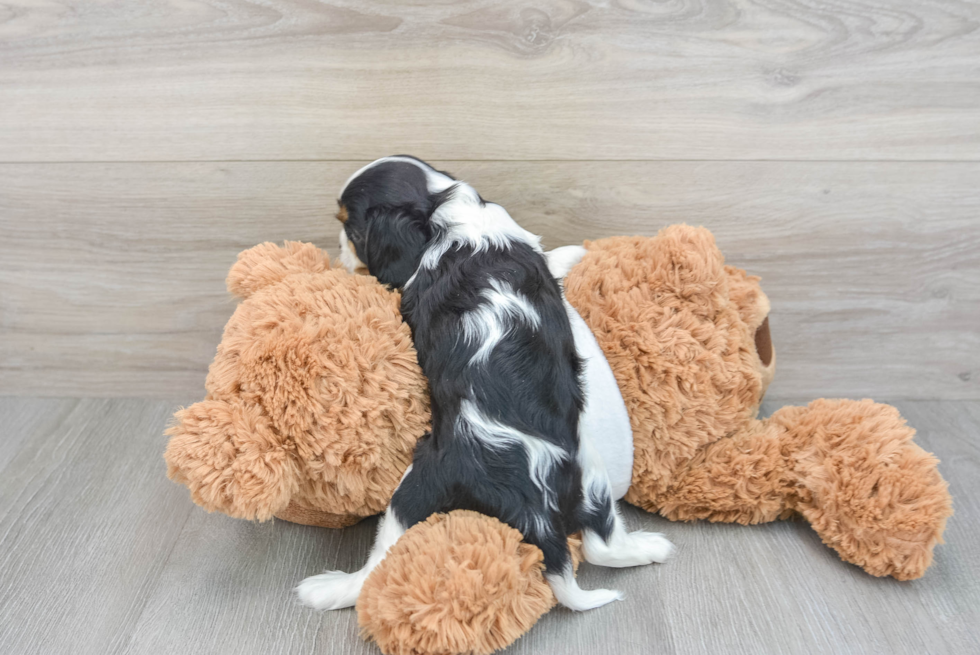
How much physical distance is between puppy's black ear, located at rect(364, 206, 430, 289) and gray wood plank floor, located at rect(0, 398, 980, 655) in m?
0.46

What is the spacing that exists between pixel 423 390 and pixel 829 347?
0.95 metres

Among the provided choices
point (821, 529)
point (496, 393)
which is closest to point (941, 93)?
point (821, 529)

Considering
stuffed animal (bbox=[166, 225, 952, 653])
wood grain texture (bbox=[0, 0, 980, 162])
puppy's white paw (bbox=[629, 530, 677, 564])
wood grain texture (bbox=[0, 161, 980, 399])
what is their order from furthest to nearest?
wood grain texture (bbox=[0, 161, 980, 399]), wood grain texture (bbox=[0, 0, 980, 162]), puppy's white paw (bbox=[629, 530, 677, 564]), stuffed animal (bbox=[166, 225, 952, 653])

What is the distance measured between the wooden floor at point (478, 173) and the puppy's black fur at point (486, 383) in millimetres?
239

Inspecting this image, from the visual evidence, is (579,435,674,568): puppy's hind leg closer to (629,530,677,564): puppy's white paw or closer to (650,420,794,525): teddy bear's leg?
(629,530,677,564): puppy's white paw

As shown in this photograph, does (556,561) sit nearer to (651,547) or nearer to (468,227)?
(651,547)

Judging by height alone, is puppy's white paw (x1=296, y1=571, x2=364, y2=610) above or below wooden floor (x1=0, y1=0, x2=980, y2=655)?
below

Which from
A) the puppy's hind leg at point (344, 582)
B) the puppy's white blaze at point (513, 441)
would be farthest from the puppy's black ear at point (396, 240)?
the puppy's hind leg at point (344, 582)

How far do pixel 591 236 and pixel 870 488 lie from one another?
2.14ft

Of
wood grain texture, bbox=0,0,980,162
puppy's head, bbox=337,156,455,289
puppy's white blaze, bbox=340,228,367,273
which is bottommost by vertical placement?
puppy's white blaze, bbox=340,228,367,273

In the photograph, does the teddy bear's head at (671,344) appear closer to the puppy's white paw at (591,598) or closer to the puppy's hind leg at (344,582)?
the puppy's white paw at (591,598)

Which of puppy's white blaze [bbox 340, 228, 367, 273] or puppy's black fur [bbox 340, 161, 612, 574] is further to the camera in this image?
puppy's white blaze [bbox 340, 228, 367, 273]

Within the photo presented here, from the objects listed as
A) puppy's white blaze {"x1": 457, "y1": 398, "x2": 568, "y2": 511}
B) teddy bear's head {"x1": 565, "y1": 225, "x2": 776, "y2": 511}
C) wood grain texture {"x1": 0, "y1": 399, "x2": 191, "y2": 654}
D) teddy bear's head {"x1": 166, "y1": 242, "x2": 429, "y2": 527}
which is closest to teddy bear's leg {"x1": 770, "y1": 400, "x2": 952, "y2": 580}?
teddy bear's head {"x1": 565, "y1": 225, "x2": 776, "y2": 511}

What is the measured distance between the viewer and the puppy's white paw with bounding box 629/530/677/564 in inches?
41.3
